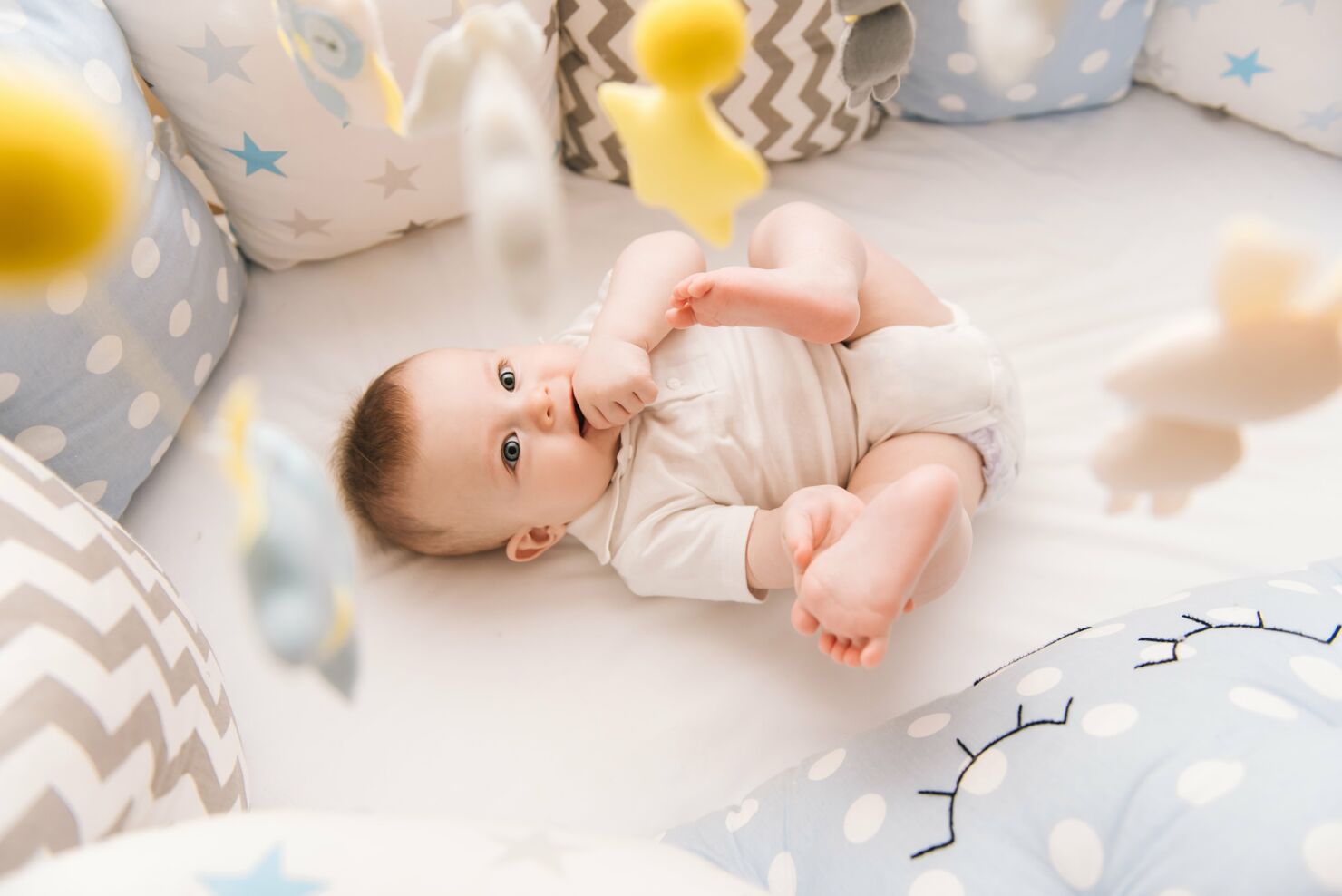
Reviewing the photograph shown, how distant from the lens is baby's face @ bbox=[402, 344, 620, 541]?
2.70 ft

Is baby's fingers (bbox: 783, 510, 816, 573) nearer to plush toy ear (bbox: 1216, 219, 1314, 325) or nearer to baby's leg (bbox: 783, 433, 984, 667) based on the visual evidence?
baby's leg (bbox: 783, 433, 984, 667)

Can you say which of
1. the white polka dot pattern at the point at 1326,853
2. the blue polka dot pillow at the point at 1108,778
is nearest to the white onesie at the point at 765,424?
the blue polka dot pillow at the point at 1108,778

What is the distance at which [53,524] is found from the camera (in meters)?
0.61

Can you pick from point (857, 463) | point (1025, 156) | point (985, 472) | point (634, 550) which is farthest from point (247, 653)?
point (1025, 156)

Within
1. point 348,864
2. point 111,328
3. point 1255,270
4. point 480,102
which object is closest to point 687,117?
point 480,102

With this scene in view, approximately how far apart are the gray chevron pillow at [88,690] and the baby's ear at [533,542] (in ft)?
0.90

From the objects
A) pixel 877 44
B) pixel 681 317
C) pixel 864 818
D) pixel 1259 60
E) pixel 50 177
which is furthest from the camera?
pixel 1259 60

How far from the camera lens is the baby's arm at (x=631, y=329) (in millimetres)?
815

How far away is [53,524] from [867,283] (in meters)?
0.66

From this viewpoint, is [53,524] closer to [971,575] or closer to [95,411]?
[95,411]

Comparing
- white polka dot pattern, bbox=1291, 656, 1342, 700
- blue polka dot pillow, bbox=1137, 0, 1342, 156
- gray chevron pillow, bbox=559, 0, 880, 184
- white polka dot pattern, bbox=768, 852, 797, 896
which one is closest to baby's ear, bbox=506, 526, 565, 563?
white polka dot pattern, bbox=768, 852, 797, 896

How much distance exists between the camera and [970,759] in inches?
25.6

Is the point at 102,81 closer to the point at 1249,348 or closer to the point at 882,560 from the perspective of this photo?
the point at 882,560

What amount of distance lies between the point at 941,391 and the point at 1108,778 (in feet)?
1.21
